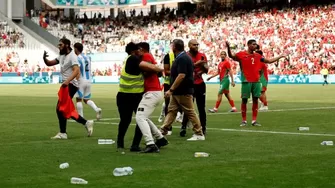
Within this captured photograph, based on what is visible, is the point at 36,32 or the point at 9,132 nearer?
the point at 9,132

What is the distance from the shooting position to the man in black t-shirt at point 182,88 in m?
14.5

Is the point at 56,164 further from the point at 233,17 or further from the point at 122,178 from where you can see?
the point at 233,17

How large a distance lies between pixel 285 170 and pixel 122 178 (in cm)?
248

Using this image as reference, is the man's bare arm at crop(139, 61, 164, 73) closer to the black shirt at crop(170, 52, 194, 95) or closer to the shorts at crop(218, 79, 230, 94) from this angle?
the black shirt at crop(170, 52, 194, 95)

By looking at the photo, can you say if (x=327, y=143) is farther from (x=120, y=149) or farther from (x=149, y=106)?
(x=120, y=149)

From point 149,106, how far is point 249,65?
6.86 metres

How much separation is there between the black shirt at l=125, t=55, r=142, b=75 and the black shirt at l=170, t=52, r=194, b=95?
1.31m

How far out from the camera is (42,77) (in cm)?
7381

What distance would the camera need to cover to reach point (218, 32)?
7094 centimetres

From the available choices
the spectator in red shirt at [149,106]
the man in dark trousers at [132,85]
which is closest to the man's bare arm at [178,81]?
the spectator in red shirt at [149,106]

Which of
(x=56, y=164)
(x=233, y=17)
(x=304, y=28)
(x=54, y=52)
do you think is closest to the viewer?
(x=56, y=164)

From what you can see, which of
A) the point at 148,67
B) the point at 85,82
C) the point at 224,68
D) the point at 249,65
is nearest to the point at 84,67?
the point at 85,82

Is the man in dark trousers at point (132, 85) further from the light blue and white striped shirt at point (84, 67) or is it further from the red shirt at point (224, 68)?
the red shirt at point (224, 68)

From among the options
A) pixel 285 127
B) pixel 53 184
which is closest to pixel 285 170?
pixel 53 184
